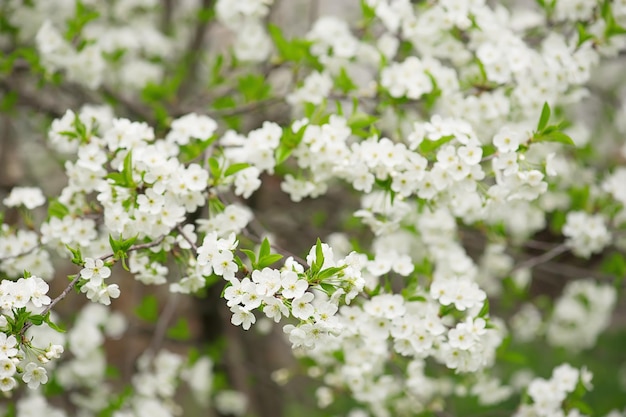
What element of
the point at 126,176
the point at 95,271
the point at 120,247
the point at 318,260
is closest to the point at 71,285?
the point at 95,271

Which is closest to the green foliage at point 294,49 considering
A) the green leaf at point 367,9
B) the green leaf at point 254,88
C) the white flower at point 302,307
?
the green leaf at point 254,88

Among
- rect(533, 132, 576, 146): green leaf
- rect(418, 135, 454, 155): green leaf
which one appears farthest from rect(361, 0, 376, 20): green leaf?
rect(533, 132, 576, 146): green leaf

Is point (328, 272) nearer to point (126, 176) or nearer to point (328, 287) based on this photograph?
point (328, 287)

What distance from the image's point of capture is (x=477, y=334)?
249 cm

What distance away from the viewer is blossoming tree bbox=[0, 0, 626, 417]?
7.77 ft

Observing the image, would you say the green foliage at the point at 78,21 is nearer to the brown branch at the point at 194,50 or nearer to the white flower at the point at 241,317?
the brown branch at the point at 194,50

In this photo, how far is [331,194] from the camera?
5023 millimetres

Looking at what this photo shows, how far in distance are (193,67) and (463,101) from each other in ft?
8.89

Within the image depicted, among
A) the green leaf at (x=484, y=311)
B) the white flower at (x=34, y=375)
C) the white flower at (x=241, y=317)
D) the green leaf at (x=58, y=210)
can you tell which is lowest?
the white flower at (x=34, y=375)

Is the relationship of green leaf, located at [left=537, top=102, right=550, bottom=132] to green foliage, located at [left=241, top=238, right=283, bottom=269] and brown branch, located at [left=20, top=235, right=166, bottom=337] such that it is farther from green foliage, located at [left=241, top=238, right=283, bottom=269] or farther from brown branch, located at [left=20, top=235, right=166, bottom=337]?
brown branch, located at [left=20, top=235, right=166, bottom=337]

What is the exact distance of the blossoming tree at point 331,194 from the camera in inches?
93.2

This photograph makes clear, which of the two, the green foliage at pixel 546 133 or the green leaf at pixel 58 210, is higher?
the green foliage at pixel 546 133

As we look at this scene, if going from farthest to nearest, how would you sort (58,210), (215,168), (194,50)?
(194,50) → (58,210) → (215,168)

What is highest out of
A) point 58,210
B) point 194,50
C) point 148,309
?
point 58,210
